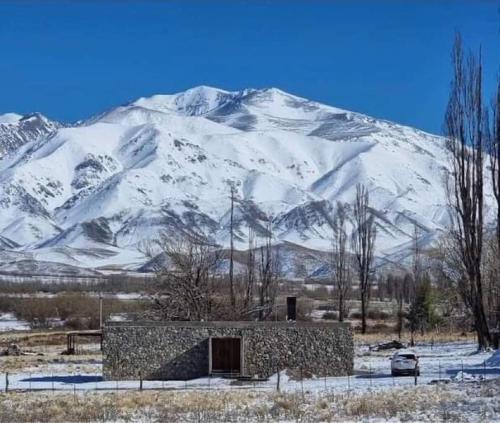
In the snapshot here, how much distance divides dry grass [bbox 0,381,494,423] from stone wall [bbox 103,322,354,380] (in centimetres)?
856

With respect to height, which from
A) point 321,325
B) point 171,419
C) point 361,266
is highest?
point 361,266

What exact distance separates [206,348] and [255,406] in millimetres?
13121

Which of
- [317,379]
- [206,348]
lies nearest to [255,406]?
[317,379]

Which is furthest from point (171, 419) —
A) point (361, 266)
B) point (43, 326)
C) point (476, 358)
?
point (43, 326)

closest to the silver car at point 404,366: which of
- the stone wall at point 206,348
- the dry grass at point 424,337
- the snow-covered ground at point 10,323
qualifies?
the stone wall at point 206,348

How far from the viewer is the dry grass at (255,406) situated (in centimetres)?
2516

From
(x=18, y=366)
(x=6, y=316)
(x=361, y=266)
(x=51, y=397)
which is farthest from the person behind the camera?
(x=6, y=316)

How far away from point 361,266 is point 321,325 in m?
39.9

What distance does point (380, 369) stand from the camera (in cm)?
4391

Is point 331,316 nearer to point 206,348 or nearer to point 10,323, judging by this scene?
point 10,323

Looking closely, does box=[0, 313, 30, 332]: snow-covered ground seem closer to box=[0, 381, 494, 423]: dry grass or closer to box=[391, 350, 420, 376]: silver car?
box=[391, 350, 420, 376]: silver car

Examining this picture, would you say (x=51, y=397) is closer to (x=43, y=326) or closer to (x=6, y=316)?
(x=43, y=326)

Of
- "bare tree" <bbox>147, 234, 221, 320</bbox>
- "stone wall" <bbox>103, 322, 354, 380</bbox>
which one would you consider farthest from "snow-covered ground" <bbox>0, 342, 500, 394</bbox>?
"bare tree" <bbox>147, 234, 221, 320</bbox>

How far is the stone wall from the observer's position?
40.3 meters
